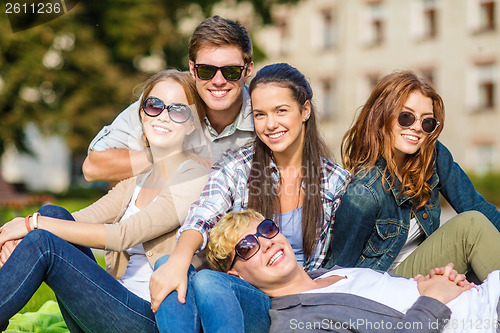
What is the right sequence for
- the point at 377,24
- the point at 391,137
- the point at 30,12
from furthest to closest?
1. the point at 377,24
2. the point at 30,12
3. the point at 391,137

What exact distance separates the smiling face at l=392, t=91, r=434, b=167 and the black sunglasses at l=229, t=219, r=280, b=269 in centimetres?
120

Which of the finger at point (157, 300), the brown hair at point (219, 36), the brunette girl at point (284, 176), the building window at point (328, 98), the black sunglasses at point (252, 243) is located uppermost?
the brown hair at point (219, 36)

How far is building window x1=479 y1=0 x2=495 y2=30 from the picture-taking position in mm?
22781

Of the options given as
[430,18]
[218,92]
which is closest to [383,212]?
[218,92]

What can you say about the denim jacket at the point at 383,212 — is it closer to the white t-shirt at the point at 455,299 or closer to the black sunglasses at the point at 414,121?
the black sunglasses at the point at 414,121

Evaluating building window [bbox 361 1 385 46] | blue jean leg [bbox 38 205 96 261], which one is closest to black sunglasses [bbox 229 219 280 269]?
blue jean leg [bbox 38 205 96 261]

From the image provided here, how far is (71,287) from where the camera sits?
2867 millimetres

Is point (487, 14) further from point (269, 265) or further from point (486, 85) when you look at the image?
point (269, 265)

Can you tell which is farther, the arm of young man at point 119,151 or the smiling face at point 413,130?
the arm of young man at point 119,151

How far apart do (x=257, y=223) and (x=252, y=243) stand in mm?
142

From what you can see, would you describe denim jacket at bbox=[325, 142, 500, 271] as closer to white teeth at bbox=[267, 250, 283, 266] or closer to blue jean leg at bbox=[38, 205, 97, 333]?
white teeth at bbox=[267, 250, 283, 266]

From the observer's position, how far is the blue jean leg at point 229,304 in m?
2.65

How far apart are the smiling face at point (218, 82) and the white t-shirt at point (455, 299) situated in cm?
144

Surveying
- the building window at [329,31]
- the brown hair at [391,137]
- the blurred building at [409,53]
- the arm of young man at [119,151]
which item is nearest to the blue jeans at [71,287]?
the arm of young man at [119,151]
